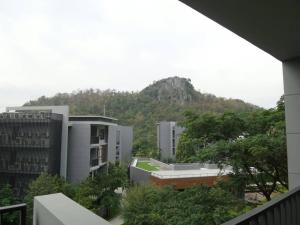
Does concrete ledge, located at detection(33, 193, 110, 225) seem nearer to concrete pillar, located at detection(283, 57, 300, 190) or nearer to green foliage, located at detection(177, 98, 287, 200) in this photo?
concrete pillar, located at detection(283, 57, 300, 190)

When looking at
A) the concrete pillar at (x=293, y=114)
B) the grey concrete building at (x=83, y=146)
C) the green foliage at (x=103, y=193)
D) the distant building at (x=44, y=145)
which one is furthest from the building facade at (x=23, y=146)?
the concrete pillar at (x=293, y=114)

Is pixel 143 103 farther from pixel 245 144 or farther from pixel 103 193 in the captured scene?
pixel 245 144

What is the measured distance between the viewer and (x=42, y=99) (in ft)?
149

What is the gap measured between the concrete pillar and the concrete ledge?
1880 millimetres

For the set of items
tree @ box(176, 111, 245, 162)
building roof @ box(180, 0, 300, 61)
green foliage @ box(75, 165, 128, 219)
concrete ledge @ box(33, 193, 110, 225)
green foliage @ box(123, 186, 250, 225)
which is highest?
building roof @ box(180, 0, 300, 61)

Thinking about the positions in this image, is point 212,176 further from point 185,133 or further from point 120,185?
point 185,133

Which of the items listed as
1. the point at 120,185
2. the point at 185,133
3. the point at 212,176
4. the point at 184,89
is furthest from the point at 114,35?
the point at 184,89

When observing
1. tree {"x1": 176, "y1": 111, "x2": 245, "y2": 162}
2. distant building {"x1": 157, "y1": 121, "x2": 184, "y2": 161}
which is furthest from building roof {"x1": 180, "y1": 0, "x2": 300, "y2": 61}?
distant building {"x1": 157, "y1": 121, "x2": 184, "y2": 161}

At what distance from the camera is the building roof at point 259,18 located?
1451 mm

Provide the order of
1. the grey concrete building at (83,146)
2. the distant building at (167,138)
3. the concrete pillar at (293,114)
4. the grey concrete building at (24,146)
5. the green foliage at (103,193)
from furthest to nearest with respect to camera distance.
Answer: the distant building at (167,138)
the grey concrete building at (83,146)
the grey concrete building at (24,146)
the green foliage at (103,193)
the concrete pillar at (293,114)

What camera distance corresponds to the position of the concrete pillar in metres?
2.53

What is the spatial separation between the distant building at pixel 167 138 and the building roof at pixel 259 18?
28991mm

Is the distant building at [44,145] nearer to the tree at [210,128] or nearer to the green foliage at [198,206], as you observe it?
the green foliage at [198,206]

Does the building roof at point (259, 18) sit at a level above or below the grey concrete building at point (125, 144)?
above
